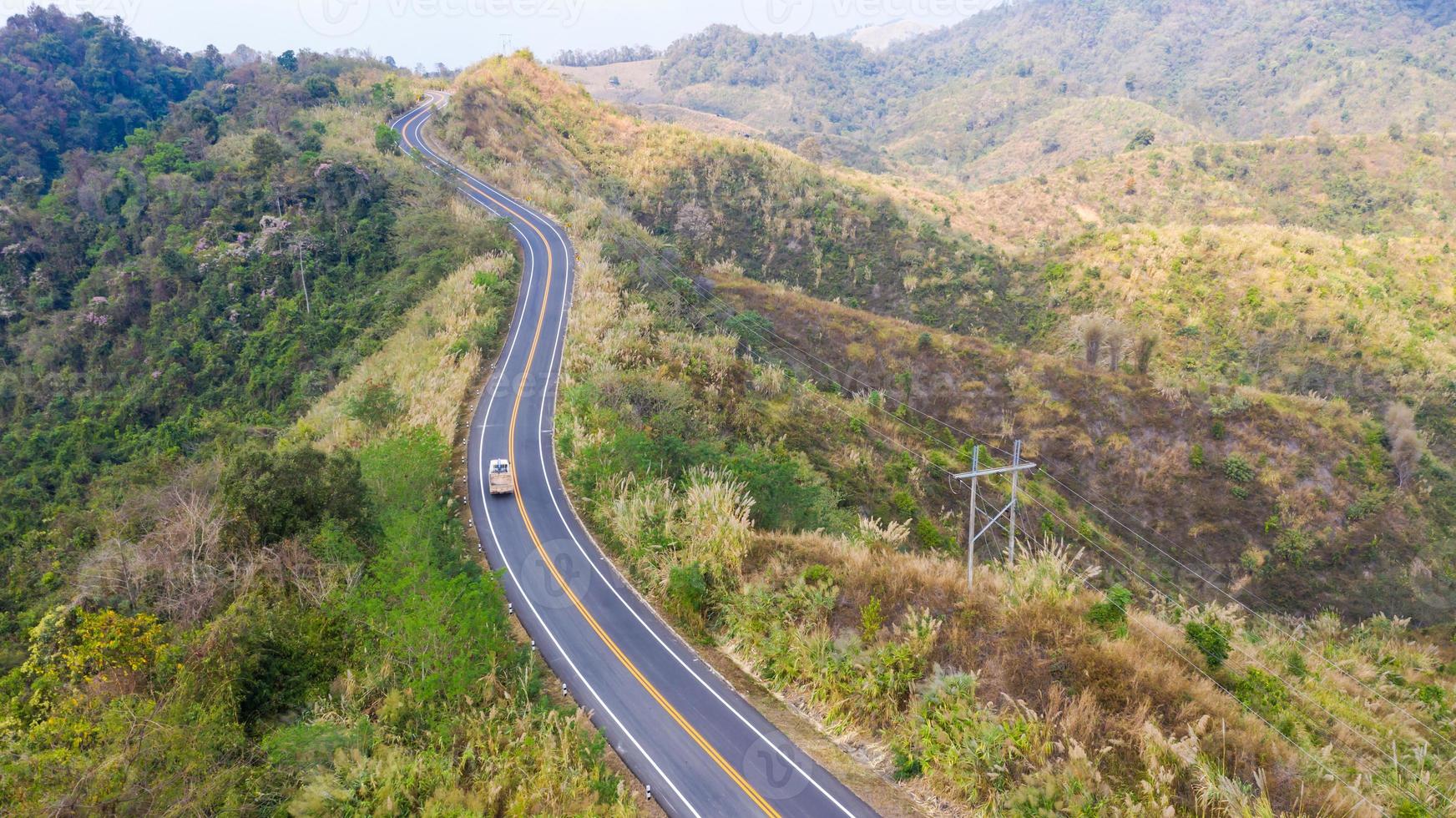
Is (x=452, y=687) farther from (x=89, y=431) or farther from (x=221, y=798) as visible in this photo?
(x=89, y=431)

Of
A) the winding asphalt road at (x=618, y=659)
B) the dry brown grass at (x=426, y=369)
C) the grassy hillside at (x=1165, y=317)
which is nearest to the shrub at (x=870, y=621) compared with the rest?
the winding asphalt road at (x=618, y=659)

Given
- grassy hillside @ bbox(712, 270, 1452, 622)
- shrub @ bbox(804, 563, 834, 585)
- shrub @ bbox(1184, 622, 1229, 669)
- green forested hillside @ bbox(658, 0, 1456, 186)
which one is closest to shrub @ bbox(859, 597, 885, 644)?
shrub @ bbox(804, 563, 834, 585)

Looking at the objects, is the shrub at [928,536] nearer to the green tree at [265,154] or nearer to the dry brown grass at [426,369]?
the dry brown grass at [426,369]

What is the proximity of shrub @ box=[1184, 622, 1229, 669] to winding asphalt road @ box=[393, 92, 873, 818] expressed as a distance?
669 centimetres

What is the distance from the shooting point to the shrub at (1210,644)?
1202 centimetres

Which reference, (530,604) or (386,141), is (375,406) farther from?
(386,141)

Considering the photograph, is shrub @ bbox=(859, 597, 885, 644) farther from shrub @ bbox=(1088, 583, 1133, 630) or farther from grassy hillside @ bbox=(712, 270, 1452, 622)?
grassy hillside @ bbox=(712, 270, 1452, 622)

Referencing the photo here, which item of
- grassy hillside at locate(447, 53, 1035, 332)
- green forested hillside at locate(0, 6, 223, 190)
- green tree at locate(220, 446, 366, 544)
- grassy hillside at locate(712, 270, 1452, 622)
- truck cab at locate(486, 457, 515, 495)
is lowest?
grassy hillside at locate(712, 270, 1452, 622)

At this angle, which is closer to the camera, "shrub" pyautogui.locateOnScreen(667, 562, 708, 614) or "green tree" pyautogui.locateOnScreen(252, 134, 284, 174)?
"shrub" pyautogui.locateOnScreen(667, 562, 708, 614)

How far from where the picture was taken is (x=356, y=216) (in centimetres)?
4466

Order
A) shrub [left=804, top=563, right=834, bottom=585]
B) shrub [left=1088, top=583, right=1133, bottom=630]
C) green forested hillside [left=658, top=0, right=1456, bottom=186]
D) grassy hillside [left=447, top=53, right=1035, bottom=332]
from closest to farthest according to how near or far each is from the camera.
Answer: shrub [left=1088, top=583, right=1133, bottom=630] < shrub [left=804, top=563, right=834, bottom=585] < grassy hillside [left=447, top=53, right=1035, bottom=332] < green forested hillside [left=658, top=0, right=1456, bottom=186]

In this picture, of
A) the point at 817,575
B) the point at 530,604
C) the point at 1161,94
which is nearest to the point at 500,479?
the point at 530,604

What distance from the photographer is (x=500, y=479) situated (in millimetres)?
22312

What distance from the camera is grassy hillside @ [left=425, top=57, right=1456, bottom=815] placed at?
9.88m
